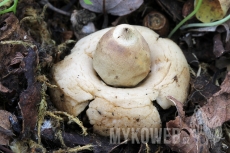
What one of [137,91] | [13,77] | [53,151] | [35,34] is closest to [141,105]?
[137,91]

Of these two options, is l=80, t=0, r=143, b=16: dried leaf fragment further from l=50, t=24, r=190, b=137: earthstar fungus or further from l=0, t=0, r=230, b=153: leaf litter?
l=50, t=24, r=190, b=137: earthstar fungus

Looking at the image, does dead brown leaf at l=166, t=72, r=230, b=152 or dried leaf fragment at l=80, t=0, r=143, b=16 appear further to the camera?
dried leaf fragment at l=80, t=0, r=143, b=16

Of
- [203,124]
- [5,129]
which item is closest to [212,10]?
[203,124]

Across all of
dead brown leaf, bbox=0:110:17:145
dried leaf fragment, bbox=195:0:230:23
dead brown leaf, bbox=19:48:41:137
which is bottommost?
dead brown leaf, bbox=0:110:17:145

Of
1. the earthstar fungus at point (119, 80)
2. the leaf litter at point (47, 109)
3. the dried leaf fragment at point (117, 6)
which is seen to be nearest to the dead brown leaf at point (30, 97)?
the leaf litter at point (47, 109)

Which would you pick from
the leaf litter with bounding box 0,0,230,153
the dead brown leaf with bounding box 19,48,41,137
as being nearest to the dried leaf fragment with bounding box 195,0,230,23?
the leaf litter with bounding box 0,0,230,153

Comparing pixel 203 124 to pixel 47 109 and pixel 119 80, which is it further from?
pixel 47 109

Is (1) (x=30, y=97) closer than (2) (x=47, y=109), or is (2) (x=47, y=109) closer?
(1) (x=30, y=97)

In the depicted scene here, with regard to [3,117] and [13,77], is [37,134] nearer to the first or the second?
[3,117]
